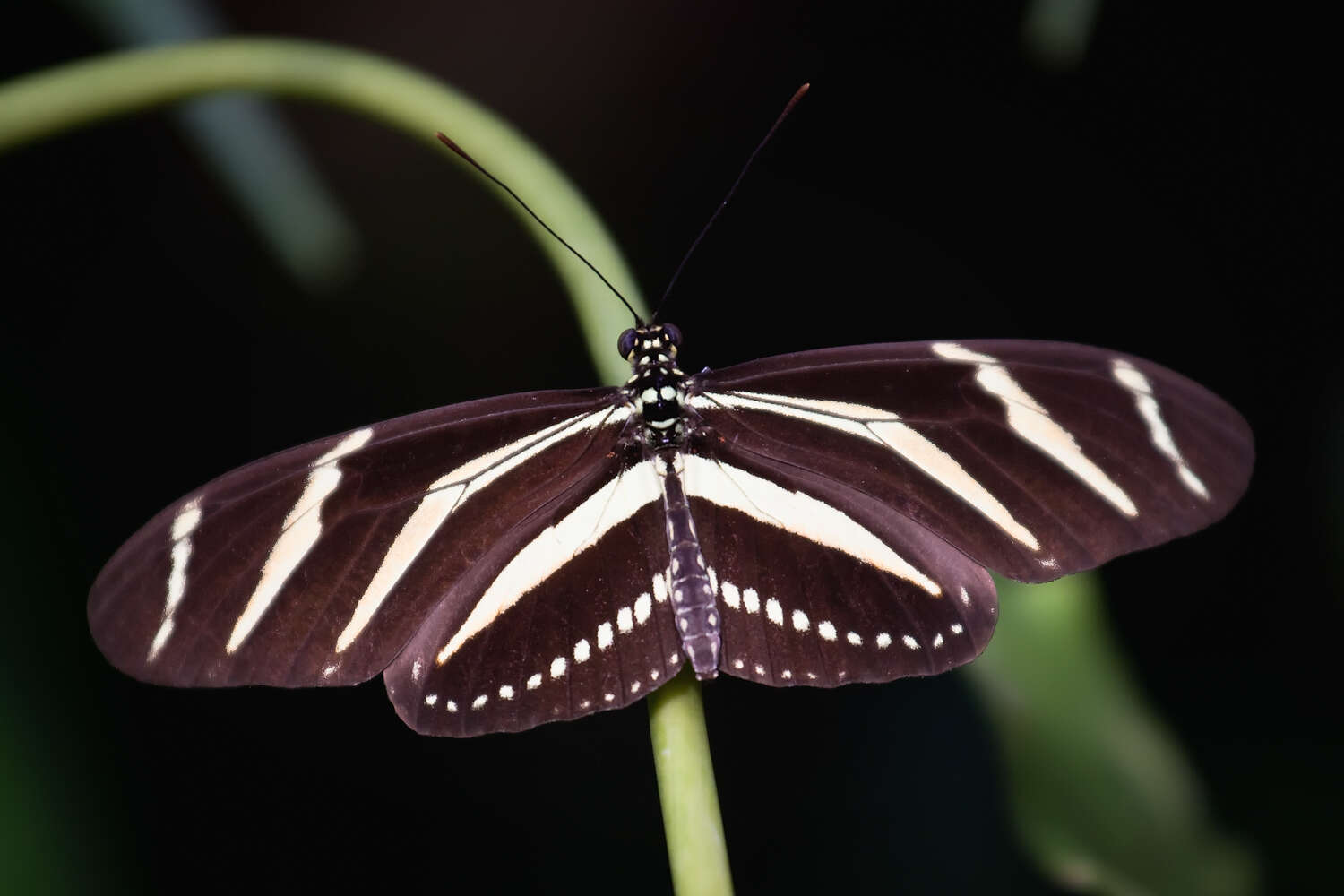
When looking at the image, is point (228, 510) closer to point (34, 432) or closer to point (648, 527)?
point (648, 527)

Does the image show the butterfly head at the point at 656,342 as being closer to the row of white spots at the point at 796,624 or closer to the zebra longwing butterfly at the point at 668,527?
the zebra longwing butterfly at the point at 668,527

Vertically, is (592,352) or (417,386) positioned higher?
(417,386)

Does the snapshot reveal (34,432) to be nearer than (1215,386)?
Yes

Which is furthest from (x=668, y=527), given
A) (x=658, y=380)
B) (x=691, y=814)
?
(x=691, y=814)

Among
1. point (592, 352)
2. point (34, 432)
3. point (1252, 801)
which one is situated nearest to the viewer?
point (592, 352)

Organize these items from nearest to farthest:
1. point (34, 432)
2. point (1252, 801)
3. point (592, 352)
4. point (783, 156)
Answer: point (592, 352) → point (34, 432) → point (1252, 801) → point (783, 156)

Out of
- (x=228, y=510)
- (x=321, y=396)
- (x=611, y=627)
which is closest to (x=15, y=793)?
(x=228, y=510)

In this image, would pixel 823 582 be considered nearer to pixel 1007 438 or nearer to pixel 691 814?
pixel 1007 438
